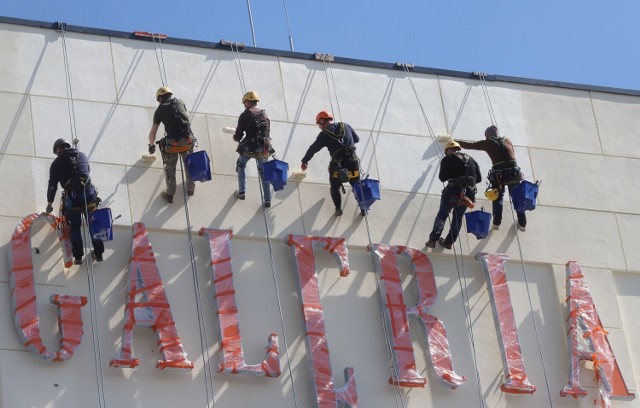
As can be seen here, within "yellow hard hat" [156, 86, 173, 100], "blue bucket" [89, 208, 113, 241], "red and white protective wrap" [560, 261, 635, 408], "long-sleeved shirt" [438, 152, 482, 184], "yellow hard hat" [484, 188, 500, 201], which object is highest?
"yellow hard hat" [156, 86, 173, 100]

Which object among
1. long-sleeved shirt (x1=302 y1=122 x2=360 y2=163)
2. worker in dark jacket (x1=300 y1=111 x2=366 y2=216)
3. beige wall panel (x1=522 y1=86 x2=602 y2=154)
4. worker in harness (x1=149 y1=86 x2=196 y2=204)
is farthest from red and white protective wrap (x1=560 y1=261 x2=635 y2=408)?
worker in harness (x1=149 y1=86 x2=196 y2=204)

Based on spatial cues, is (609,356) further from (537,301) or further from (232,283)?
(232,283)

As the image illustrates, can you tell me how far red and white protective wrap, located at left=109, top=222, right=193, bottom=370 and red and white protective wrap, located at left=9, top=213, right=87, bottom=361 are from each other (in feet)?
1.72

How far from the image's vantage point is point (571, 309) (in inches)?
898

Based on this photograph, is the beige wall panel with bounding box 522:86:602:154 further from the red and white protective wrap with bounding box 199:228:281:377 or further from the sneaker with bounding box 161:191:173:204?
the sneaker with bounding box 161:191:173:204

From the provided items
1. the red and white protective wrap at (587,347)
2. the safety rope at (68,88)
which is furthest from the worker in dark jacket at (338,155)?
the red and white protective wrap at (587,347)

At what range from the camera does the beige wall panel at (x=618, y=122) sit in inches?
977

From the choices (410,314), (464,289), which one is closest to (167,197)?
(410,314)

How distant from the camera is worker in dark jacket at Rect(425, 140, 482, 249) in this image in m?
22.5

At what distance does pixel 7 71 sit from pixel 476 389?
6612 millimetres

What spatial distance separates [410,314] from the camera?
2192 centimetres

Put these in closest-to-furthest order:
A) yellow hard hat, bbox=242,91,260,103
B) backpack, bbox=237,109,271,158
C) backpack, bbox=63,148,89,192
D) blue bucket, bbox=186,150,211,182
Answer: backpack, bbox=63,148,89,192 → blue bucket, bbox=186,150,211,182 → backpack, bbox=237,109,271,158 → yellow hard hat, bbox=242,91,260,103

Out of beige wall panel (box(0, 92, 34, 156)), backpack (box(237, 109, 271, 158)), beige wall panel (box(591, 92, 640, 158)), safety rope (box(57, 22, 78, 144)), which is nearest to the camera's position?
beige wall panel (box(0, 92, 34, 156))

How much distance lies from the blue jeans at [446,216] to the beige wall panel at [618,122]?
9.58ft
